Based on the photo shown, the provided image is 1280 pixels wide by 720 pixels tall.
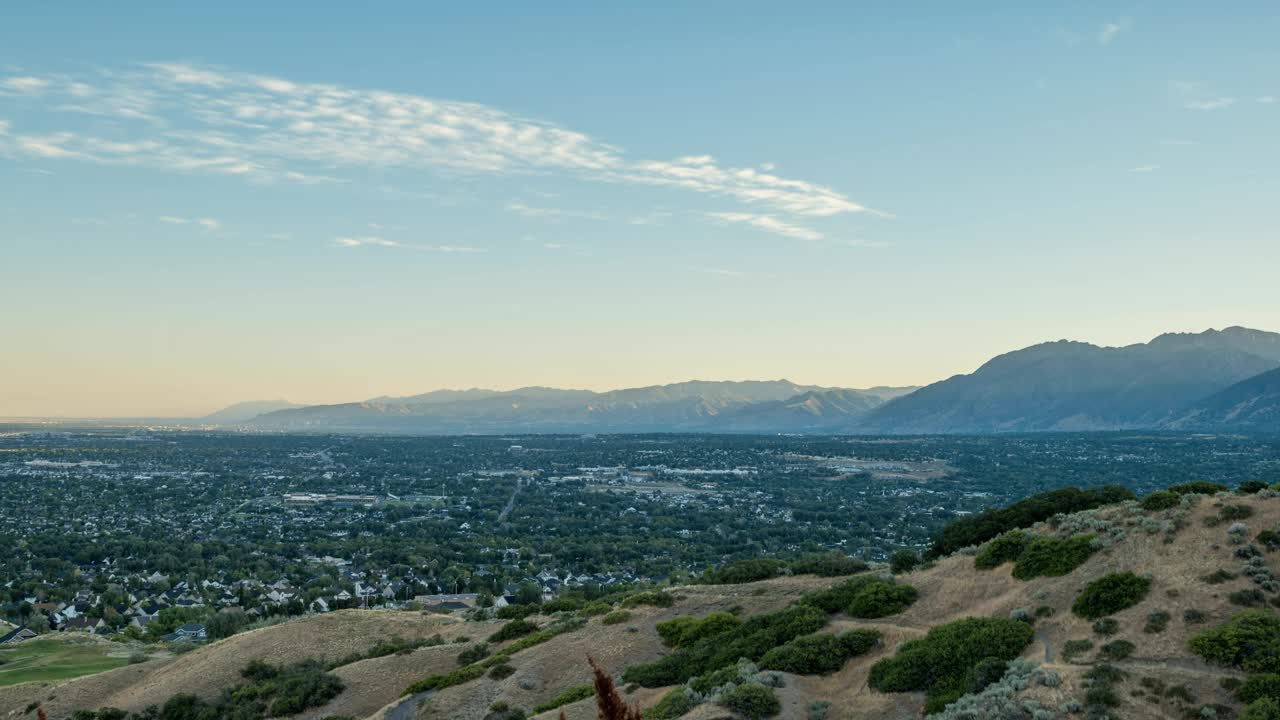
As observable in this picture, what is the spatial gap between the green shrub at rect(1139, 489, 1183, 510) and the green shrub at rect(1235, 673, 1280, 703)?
10.9 metres

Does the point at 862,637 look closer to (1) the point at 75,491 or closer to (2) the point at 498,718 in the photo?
(2) the point at 498,718

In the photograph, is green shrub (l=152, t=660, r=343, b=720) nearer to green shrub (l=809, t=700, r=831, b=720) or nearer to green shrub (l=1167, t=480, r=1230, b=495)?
green shrub (l=809, t=700, r=831, b=720)

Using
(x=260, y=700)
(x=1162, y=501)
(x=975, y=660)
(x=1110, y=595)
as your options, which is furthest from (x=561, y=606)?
(x=1110, y=595)

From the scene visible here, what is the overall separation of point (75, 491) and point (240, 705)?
420 feet

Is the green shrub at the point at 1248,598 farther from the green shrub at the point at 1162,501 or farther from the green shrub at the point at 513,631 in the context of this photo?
the green shrub at the point at 513,631

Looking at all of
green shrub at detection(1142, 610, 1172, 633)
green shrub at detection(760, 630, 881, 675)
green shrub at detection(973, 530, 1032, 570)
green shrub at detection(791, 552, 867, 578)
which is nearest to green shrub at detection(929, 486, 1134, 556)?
green shrub at detection(791, 552, 867, 578)

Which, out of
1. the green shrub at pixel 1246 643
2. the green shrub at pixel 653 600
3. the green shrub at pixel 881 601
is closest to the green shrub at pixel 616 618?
the green shrub at pixel 653 600

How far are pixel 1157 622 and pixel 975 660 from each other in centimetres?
427

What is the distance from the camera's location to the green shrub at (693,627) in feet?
104

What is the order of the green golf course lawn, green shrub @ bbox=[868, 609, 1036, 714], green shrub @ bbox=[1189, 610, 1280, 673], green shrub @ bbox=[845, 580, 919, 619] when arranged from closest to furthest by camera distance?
green shrub @ bbox=[1189, 610, 1280, 673] → green shrub @ bbox=[868, 609, 1036, 714] → green shrub @ bbox=[845, 580, 919, 619] → the green golf course lawn

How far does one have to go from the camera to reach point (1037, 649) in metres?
22.3

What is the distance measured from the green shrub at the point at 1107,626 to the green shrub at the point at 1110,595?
0.48 metres

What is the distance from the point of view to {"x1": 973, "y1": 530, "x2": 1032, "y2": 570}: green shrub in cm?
2931

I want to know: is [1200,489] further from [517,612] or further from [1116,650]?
[517,612]
